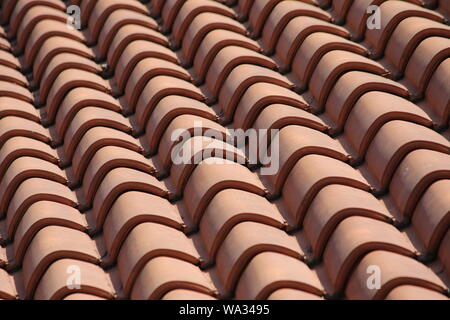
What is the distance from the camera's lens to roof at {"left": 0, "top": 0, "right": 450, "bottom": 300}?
24.7 ft

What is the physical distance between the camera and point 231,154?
8820 millimetres

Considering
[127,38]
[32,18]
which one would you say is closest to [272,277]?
[127,38]

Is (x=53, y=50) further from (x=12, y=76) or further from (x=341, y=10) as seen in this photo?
(x=341, y=10)

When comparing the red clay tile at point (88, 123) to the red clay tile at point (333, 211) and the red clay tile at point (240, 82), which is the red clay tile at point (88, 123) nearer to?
the red clay tile at point (240, 82)

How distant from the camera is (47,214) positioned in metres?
8.56

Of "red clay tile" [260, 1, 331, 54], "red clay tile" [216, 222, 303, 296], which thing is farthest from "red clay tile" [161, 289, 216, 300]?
"red clay tile" [260, 1, 331, 54]

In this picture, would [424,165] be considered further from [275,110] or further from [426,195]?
[275,110]

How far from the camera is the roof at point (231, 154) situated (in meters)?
7.53

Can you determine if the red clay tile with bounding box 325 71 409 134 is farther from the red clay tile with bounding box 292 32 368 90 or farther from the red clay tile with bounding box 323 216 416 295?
the red clay tile with bounding box 323 216 416 295

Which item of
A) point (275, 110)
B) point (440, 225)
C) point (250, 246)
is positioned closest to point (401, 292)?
point (440, 225)

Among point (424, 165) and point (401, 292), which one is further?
point (424, 165)

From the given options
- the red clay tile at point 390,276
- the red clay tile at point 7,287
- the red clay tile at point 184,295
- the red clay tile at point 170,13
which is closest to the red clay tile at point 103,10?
the red clay tile at point 170,13

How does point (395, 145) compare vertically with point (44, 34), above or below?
below

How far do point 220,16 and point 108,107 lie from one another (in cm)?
177
